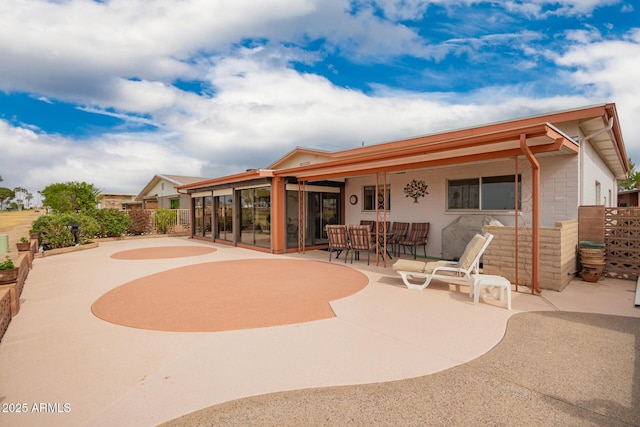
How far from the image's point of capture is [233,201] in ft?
41.0

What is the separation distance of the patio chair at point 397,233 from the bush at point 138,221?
43.1 ft

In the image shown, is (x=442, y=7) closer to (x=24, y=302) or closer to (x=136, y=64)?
(x=136, y=64)

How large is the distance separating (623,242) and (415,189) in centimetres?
511

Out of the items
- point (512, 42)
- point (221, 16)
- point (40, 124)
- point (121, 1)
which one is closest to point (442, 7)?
point (512, 42)

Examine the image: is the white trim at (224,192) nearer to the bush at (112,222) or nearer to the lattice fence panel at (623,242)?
the bush at (112,222)

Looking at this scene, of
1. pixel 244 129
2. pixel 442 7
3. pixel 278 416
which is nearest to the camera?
pixel 278 416

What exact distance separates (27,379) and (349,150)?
33.9 feet

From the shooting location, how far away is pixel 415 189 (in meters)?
10.3

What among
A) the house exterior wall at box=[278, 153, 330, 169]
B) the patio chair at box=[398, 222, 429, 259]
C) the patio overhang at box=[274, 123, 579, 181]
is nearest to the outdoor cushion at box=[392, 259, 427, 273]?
the patio overhang at box=[274, 123, 579, 181]

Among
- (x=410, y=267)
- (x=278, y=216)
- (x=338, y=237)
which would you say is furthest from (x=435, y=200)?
(x=278, y=216)

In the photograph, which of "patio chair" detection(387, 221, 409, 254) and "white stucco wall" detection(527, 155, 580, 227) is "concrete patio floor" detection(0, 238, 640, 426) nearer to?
"white stucco wall" detection(527, 155, 580, 227)

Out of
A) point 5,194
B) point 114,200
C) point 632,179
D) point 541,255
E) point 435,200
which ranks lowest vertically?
point 541,255

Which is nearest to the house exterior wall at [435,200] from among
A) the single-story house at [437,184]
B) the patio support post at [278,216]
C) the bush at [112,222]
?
the single-story house at [437,184]

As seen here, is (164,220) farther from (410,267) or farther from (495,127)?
(495,127)
